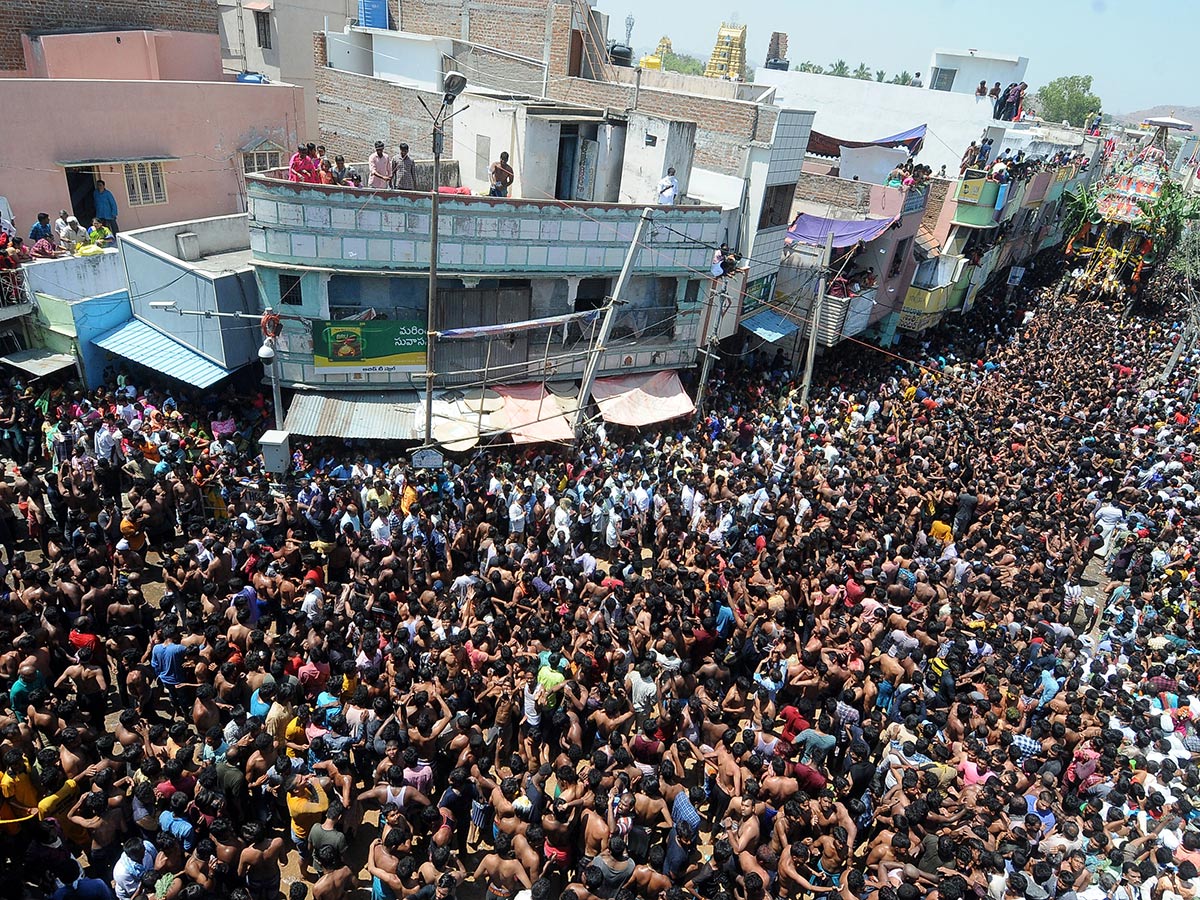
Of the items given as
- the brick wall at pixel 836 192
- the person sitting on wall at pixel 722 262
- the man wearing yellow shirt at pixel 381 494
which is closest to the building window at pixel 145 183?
the man wearing yellow shirt at pixel 381 494

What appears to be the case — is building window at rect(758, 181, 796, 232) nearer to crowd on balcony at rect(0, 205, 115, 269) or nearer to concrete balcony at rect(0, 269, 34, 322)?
crowd on balcony at rect(0, 205, 115, 269)

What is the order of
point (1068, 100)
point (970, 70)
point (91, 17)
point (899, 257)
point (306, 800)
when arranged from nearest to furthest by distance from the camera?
point (306, 800) < point (91, 17) < point (899, 257) < point (970, 70) < point (1068, 100)

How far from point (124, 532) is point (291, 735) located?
16.4 feet

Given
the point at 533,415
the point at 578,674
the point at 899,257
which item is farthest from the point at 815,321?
the point at 578,674

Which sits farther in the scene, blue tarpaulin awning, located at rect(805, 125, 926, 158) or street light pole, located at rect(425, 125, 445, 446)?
blue tarpaulin awning, located at rect(805, 125, 926, 158)

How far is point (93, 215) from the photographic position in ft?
59.1

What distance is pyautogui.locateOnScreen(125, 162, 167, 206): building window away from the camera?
18.2 m

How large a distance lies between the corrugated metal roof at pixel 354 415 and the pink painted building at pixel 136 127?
5.10 meters

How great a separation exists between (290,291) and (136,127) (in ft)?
26.0

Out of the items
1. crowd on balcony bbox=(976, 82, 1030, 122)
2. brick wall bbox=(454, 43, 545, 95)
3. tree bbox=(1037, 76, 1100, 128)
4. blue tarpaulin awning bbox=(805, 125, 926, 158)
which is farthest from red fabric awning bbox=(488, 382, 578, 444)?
tree bbox=(1037, 76, 1100, 128)

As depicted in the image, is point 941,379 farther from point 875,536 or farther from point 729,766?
point 729,766

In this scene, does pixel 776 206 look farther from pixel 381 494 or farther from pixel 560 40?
pixel 381 494

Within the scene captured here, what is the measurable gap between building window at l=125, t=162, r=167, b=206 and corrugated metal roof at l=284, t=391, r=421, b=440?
8529 millimetres

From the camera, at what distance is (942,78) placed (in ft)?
158
